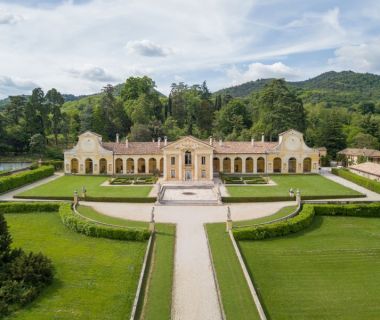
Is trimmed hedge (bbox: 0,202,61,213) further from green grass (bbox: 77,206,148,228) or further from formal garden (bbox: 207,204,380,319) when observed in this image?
formal garden (bbox: 207,204,380,319)

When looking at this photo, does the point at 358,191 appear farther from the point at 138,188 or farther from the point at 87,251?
the point at 87,251

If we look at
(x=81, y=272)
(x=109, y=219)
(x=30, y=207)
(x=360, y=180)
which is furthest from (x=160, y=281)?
(x=360, y=180)

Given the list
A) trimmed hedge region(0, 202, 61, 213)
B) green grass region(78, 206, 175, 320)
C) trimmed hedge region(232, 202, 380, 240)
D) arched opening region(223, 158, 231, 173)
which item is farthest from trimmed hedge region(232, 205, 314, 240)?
arched opening region(223, 158, 231, 173)

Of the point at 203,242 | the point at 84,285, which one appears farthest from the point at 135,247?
the point at 84,285

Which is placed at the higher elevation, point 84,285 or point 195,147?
point 195,147

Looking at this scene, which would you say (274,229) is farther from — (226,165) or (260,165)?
(260,165)
